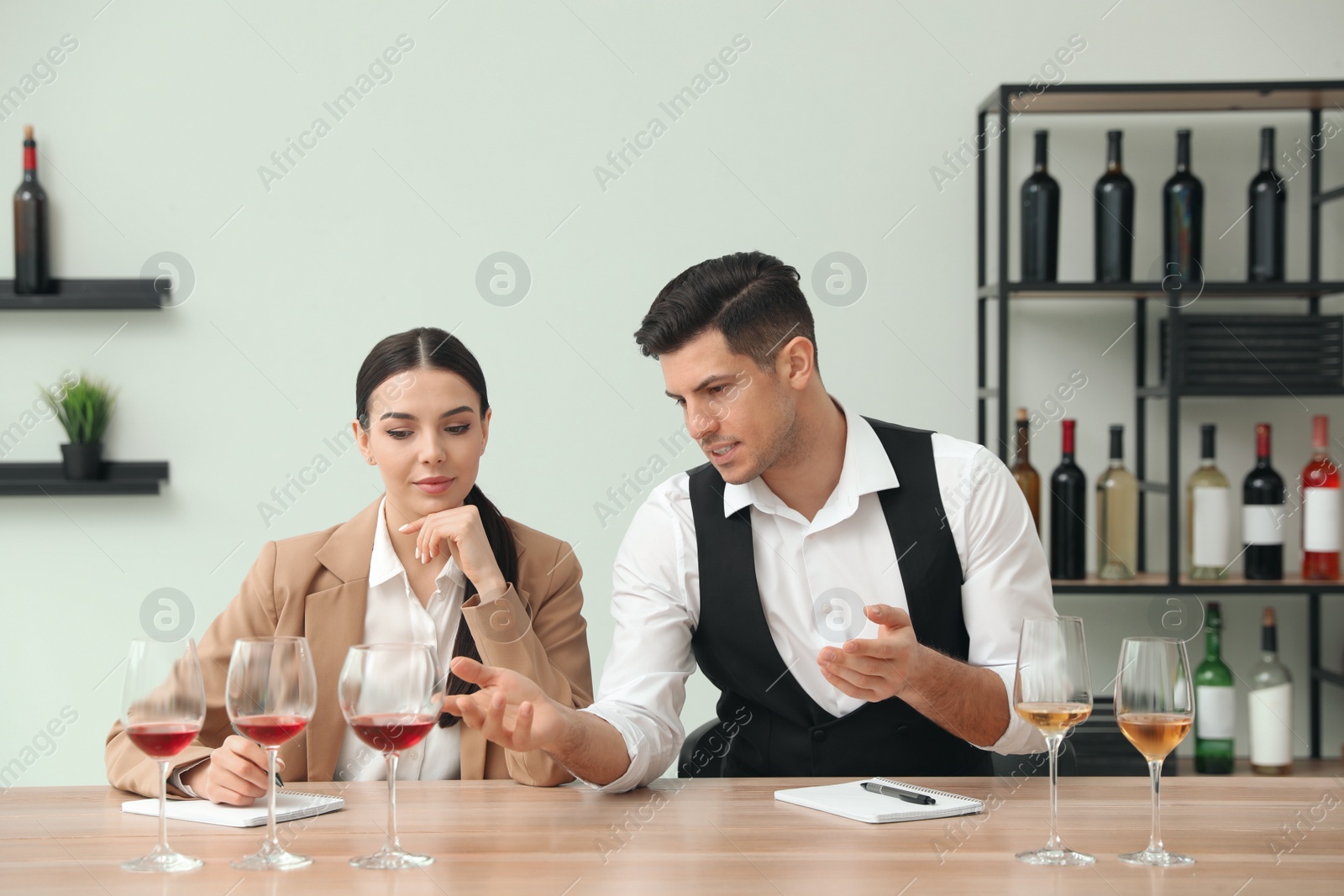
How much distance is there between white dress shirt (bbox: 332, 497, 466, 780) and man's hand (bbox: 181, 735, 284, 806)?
407 mm

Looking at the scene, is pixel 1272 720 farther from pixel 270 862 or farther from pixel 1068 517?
pixel 270 862

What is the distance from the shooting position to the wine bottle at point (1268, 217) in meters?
2.74

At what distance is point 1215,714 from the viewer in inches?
108

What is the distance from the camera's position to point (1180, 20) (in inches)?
117

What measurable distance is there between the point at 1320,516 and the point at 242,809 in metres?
2.46

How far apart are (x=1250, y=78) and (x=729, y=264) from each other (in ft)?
6.07

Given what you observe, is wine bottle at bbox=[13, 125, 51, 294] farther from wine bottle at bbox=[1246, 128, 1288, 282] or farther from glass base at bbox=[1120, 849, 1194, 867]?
wine bottle at bbox=[1246, 128, 1288, 282]

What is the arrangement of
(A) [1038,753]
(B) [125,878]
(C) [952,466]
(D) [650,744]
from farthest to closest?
(C) [952,466]
(A) [1038,753]
(D) [650,744]
(B) [125,878]

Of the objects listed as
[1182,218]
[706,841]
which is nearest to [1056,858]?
[706,841]

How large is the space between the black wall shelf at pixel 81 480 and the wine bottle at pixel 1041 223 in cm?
224

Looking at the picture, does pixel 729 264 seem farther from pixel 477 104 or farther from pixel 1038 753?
pixel 477 104

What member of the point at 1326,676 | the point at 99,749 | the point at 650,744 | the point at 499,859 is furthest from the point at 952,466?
the point at 99,749

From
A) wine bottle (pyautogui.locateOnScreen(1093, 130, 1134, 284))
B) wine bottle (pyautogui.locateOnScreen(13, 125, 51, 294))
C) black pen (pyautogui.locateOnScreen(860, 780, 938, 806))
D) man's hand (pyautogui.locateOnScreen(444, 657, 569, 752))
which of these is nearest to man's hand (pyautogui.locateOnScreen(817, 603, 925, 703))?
black pen (pyautogui.locateOnScreen(860, 780, 938, 806))

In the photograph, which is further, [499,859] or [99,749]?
[99,749]
